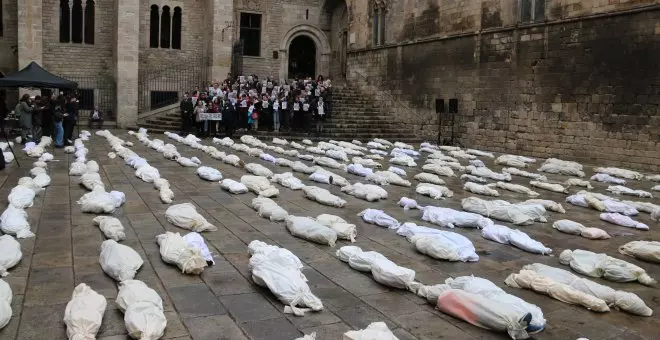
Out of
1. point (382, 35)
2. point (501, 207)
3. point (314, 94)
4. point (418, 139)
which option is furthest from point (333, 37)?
point (501, 207)

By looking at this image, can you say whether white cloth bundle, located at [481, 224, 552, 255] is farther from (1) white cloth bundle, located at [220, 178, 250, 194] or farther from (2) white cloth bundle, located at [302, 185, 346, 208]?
(1) white cloth bundle, located at [220, 178, 250, 194]

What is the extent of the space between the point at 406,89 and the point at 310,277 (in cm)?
1794

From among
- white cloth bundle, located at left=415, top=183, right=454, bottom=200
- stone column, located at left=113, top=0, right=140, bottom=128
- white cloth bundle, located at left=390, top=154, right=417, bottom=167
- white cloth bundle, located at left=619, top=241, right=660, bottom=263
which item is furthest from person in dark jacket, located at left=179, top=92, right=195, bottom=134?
white cloth bundle, located at left=619, top=241, right=660, bottom=263

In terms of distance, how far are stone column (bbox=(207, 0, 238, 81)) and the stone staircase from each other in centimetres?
296

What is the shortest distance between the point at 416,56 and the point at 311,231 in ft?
54.3

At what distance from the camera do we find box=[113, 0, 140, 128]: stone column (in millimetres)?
22062

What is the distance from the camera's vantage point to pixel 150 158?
13148 mm

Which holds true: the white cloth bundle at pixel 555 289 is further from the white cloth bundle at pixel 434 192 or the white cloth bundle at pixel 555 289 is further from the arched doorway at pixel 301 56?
the arched doorway at pixel 301 56

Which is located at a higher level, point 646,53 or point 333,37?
point 333,37

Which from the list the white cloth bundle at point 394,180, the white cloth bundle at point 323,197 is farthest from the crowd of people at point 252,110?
the white cloth bundle at point 323,197

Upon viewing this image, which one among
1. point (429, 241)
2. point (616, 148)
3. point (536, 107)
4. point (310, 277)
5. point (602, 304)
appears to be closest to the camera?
point (602, 304)

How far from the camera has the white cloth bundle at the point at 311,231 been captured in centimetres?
609

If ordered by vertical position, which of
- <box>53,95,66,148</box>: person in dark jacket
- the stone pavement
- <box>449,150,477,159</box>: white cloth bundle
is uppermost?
<box>53,95,66,148</box>: person in dark jacket

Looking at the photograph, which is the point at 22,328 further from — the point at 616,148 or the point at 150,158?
the point at 616,148
